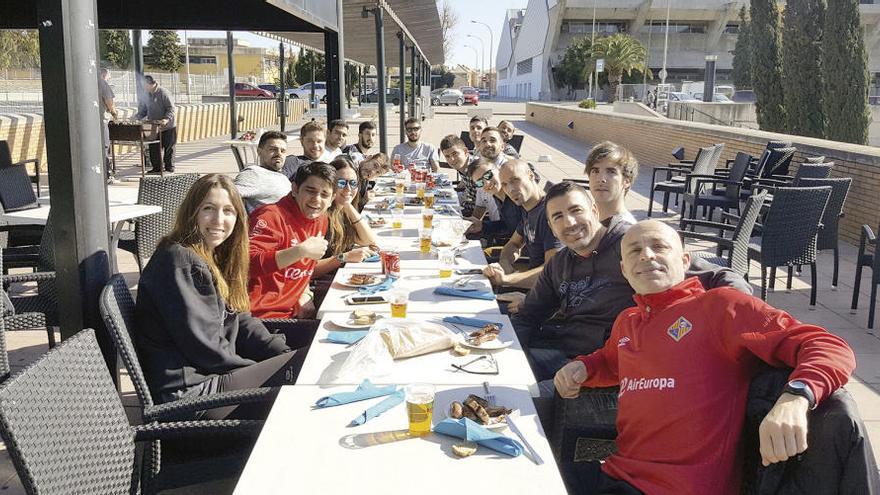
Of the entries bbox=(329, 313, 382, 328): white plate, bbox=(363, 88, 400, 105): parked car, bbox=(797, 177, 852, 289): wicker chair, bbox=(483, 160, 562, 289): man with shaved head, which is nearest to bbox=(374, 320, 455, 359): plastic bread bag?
bbox=(329, 313, 382, 328): white plate

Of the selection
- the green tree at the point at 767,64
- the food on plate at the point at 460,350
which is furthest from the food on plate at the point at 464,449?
the green tree at the point at 767,64

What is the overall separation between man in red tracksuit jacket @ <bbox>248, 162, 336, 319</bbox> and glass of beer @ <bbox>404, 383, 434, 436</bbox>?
5.91 ft

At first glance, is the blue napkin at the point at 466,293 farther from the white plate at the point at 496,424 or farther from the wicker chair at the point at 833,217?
the wicker chair at the point at 833,217

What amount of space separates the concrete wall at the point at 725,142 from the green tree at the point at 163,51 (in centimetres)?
2765

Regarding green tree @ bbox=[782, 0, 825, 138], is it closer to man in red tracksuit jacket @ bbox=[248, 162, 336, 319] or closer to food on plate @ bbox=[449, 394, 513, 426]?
man in red tracksuit jacket @ bbox=[248, 162, 336, 319]

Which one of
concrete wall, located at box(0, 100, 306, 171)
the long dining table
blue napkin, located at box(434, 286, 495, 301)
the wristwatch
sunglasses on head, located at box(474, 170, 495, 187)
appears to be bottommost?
the long dining table

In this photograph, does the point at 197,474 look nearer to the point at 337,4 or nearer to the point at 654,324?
the point at 654,324

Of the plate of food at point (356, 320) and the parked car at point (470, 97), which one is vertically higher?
the parked car at point (470, 97)

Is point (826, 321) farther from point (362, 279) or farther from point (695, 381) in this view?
point (695, 381)

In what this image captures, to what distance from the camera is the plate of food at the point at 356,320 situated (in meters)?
3.01

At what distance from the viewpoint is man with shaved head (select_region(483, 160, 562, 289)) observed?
431 centimetres

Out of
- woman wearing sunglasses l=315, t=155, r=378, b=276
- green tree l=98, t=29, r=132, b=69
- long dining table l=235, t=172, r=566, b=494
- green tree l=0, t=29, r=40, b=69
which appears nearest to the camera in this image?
long dining table l=235, t=172, r=566, b=494

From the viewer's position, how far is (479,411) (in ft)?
7.05

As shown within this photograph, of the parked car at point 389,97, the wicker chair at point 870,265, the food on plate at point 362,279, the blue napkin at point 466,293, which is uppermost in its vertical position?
the parked car at point 389,97
